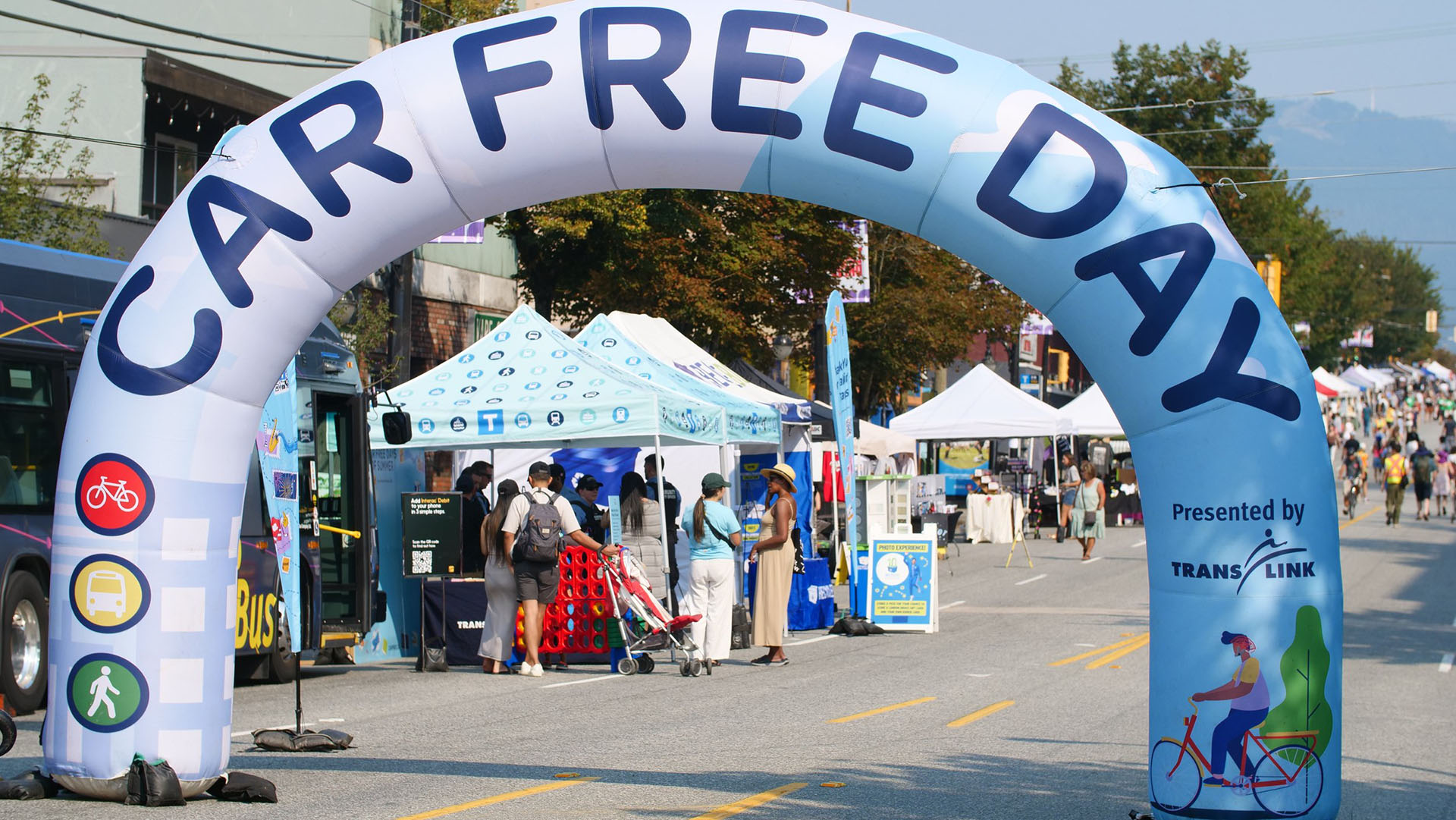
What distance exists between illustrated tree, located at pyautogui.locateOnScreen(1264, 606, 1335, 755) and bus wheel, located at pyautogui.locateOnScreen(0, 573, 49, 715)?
889cm

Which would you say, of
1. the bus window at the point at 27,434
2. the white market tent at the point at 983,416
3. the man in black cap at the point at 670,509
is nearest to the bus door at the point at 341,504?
the man in black cap at the point at 670,509

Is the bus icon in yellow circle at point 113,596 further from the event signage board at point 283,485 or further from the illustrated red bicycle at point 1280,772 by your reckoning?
→ the illustrated red bicycle at point 1280,772

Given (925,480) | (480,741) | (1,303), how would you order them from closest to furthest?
(480,741)
(1,303)
(925,480)

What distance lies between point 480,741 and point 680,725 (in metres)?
1.46

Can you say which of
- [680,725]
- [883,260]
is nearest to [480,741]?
[680,725]

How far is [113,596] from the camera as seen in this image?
315 inches

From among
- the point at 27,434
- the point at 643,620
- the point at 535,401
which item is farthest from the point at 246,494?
the point at 643,620

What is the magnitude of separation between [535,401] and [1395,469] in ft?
85.0

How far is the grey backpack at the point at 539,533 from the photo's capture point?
46.9 feet

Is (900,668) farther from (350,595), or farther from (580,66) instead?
(580,66)

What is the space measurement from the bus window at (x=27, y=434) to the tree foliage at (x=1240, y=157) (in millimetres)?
25666

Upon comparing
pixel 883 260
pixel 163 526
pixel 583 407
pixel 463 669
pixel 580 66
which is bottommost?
pixel 463 669

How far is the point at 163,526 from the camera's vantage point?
316 inches

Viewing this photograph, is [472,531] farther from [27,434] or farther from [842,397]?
[27,434]
